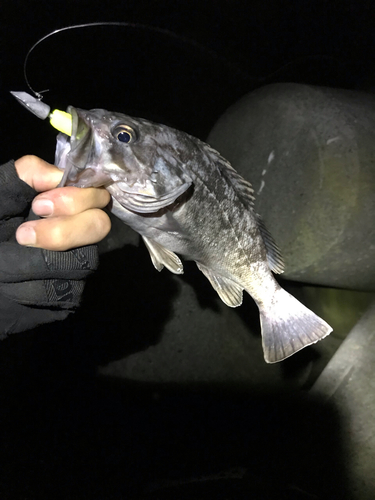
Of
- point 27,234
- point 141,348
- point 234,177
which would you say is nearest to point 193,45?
point 234,177

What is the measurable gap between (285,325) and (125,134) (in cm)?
114

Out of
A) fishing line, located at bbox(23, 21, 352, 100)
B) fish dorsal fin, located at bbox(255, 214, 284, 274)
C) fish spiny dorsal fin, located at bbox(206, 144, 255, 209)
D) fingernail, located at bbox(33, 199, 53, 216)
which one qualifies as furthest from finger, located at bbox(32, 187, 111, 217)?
fishing line, located at bbox(23, 21, 352, 100)

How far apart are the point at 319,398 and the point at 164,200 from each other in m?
1.82

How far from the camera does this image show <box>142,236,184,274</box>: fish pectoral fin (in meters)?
1.25

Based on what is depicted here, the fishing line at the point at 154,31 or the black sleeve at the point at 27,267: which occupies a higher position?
the fishing line at the point at 154,31

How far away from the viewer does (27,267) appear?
3.54 ft

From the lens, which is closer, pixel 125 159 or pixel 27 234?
pixel 27 234

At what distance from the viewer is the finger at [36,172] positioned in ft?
3.60

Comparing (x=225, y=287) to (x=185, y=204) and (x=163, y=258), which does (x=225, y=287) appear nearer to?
(x=163, y=258)

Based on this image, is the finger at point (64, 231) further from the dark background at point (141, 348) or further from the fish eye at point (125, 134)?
the dark background at point (141, 348)

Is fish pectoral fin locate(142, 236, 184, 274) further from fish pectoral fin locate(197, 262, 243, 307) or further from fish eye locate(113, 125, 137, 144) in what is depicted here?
fish eye locate(113, 125, 137, 144)

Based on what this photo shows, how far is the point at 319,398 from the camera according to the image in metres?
2.07

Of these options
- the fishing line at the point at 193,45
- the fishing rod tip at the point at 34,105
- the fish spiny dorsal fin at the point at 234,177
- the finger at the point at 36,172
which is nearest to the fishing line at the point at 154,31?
the fishing line at the point at 193,45

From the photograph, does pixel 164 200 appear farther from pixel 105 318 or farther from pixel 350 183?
pixel 105 318
